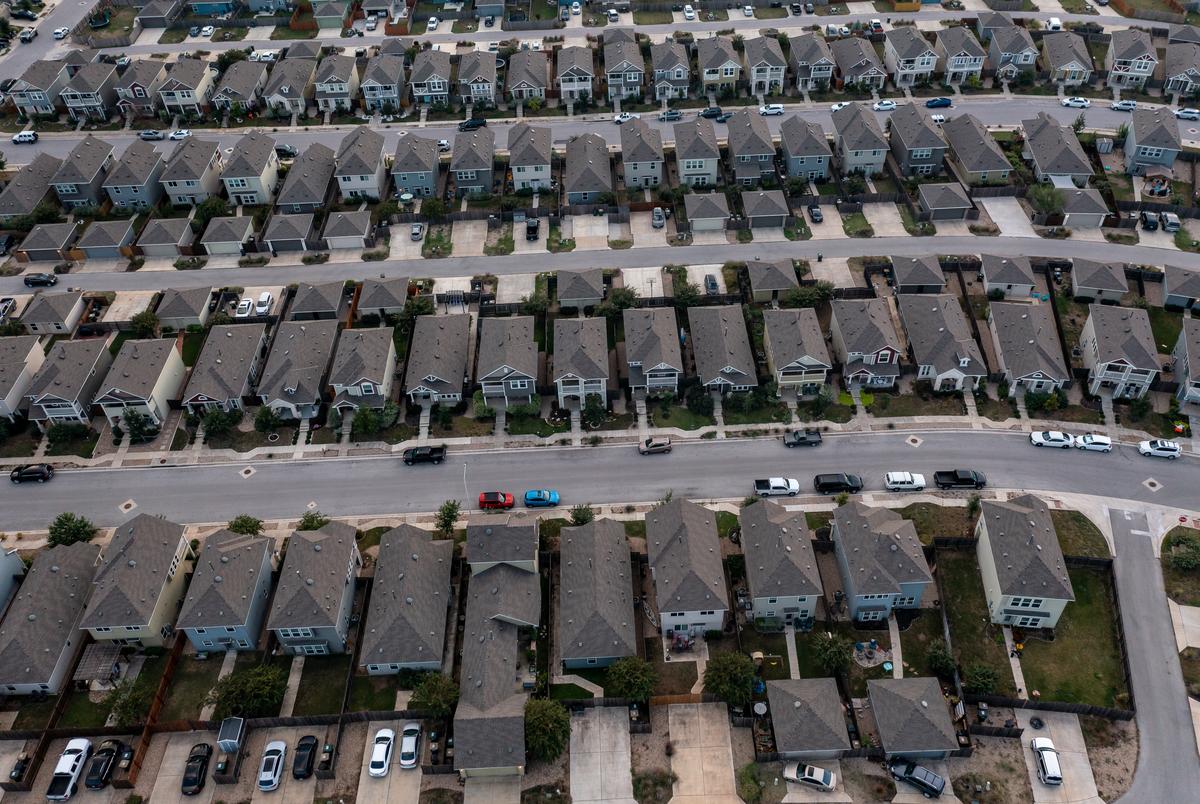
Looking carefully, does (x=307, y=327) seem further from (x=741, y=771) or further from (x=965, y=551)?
(x=965, y=551)

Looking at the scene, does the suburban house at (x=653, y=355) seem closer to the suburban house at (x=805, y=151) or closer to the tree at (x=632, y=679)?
the tree at (x=632, y=679)

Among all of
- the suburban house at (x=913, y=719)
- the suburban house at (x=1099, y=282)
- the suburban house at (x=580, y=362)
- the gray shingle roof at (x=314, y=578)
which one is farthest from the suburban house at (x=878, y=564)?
the suburban house at (x=1099, y=282)

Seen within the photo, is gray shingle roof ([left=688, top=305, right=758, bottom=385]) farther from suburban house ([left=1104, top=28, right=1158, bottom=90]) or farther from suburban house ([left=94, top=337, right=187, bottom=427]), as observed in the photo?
suburban house ([left=1104, top=28, right=1158, bottom=90])

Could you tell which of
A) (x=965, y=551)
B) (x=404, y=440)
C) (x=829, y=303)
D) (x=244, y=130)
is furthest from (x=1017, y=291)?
(x=244, y=130)

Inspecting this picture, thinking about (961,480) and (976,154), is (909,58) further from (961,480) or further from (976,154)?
(961,480)

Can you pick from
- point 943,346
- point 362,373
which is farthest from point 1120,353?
point 362,373

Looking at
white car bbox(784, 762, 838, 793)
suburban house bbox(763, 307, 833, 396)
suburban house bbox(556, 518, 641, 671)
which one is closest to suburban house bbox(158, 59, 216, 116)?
suburban house bbox(763, 307, 833, 396)
